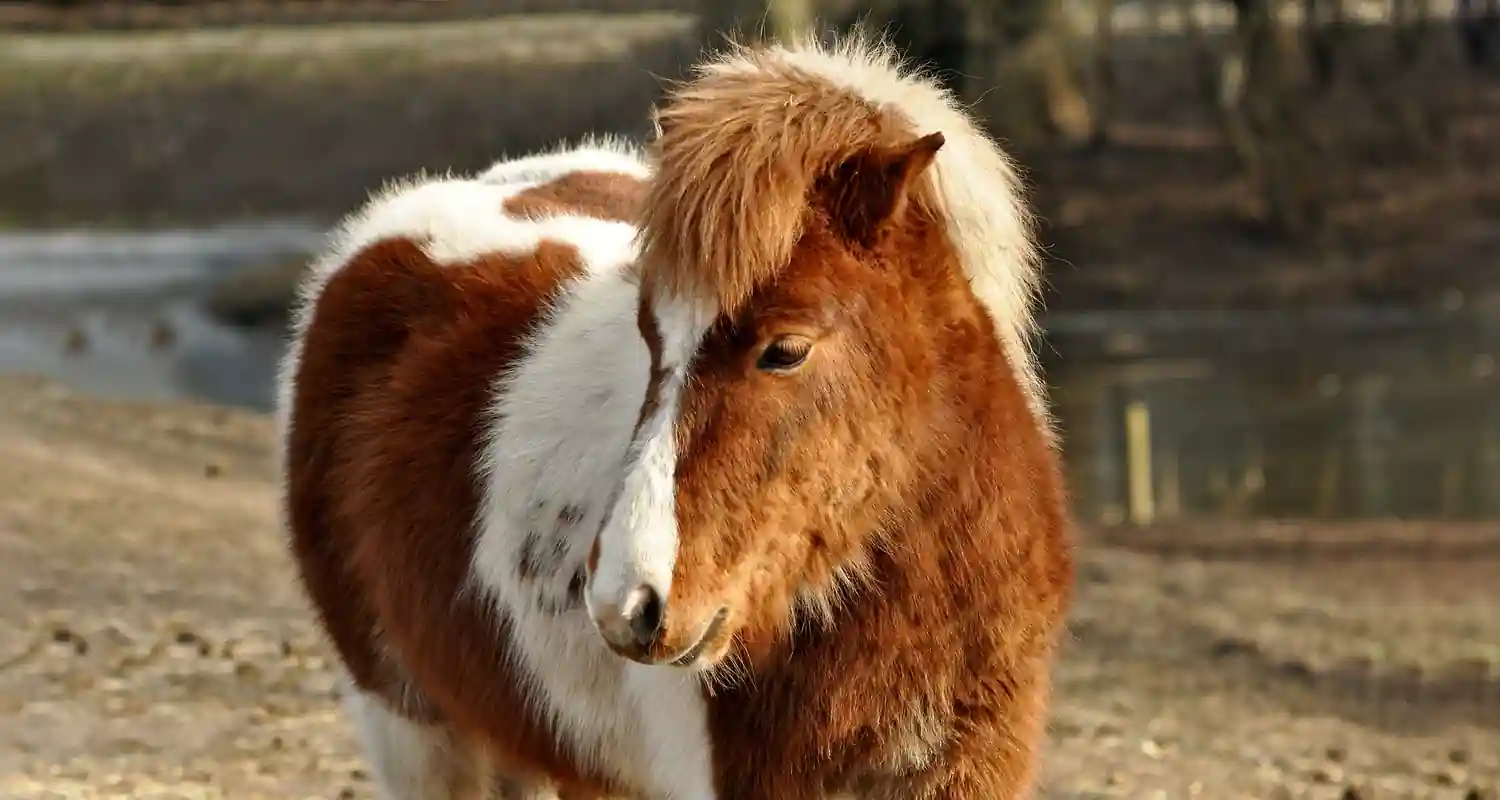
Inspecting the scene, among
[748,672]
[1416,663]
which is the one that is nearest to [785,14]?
Answer: [1416,663]

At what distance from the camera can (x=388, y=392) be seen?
151 inches

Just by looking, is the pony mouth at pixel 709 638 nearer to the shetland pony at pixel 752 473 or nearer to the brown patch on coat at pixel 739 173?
the shetland pony at pixel 752 473

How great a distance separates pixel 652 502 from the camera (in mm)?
2570


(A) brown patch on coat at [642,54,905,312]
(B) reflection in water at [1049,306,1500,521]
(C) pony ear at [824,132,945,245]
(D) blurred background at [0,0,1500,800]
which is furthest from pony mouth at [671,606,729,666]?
(B) reflection in water at [1049,306,1500,521]

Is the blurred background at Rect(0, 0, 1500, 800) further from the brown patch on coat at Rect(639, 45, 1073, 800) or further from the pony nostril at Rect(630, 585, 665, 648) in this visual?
the pony nostril at Rect(630, 585, 665, 648)

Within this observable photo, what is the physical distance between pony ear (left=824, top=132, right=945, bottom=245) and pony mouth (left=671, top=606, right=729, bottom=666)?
0.67 m

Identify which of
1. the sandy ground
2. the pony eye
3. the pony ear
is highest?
the pony ear

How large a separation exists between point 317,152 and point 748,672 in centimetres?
2963

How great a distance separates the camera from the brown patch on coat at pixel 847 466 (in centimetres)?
270

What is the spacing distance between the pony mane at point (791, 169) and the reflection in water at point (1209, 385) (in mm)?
10135

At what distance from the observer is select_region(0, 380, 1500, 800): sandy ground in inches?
238

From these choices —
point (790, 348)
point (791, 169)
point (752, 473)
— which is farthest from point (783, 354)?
point (791, 169)

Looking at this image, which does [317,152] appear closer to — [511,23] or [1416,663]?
[511,23]

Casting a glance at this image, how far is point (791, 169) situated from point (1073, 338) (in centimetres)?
1843
